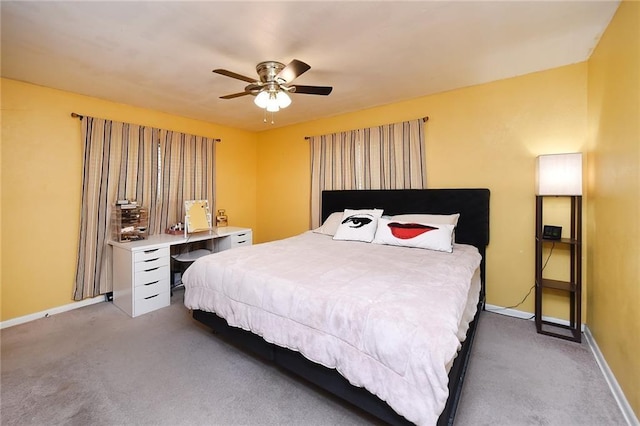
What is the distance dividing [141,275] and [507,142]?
4039 millimetres

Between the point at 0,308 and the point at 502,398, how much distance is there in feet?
14.1

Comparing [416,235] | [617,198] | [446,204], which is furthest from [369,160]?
[617,198]

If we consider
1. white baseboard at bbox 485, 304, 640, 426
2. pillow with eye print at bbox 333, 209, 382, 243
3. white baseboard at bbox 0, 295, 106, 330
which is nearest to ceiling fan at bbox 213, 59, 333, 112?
pillow with eye print at bbox 333, 209, 382, 243

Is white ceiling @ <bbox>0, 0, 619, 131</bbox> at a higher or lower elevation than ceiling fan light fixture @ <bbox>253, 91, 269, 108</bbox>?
higher

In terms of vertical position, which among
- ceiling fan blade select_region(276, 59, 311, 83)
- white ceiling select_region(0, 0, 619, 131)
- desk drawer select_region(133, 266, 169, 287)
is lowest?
desk drawer select_region(133, 266, 169, 287)

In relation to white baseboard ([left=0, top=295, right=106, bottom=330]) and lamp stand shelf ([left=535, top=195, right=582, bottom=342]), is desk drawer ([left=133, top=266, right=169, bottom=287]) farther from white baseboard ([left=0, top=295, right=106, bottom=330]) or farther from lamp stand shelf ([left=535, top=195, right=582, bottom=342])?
lamp stand shelf ([left=535, top=195, right=582, bottom=342])

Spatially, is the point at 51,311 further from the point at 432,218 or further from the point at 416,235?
the point at 432,218

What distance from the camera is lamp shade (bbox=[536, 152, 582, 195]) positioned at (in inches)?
90.0

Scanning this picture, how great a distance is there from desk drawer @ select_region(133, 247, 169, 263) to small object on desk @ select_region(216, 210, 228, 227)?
4.36 feet

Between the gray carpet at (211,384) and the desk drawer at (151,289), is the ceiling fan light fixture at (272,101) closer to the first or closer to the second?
the gray carpet at (211,384)

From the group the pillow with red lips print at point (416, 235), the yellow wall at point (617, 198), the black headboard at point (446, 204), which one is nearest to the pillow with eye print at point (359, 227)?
the pillow with red lips print at point (416, 235)

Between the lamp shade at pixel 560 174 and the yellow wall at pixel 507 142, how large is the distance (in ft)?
1.03

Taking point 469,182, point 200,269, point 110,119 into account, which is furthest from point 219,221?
point 469,182

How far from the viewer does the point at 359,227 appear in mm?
3121
